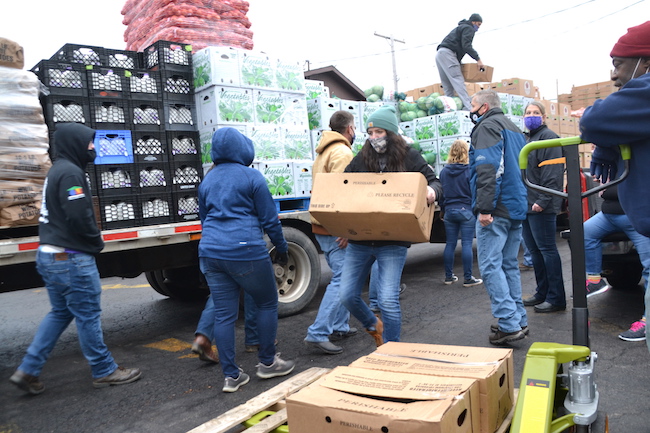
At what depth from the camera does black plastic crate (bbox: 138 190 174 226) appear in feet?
17.9

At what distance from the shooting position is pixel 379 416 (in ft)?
6.51

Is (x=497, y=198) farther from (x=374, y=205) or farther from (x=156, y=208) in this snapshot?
(x=156, y=208)

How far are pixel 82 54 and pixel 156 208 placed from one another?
172cm

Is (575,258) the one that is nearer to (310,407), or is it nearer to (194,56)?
(310,407)

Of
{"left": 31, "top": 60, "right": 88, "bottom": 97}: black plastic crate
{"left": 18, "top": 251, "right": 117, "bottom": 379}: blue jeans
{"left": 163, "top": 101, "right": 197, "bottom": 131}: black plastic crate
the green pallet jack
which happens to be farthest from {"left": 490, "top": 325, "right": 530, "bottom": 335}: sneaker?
{"left": 31, "top": 60, "right": 88, "bottom": 97}: black plastic crate

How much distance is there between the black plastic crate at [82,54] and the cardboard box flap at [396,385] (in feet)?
14.2

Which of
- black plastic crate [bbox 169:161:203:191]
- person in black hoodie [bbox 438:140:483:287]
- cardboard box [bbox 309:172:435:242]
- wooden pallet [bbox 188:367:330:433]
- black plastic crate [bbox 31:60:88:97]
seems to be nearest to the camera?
wooden pallet [bbox 188:367:330:433]

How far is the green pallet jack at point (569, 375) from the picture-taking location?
6.72ft

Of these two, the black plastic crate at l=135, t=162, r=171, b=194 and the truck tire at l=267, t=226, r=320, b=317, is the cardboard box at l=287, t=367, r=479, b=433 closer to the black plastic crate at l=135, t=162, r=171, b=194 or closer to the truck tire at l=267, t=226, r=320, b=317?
the truck tire at l=267, t=226, r=320, b=317

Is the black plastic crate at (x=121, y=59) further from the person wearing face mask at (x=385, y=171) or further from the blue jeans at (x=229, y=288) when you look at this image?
the person wearing face mask at (x=385, y=171)

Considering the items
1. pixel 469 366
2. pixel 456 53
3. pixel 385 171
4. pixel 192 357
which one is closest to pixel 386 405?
pixel 469 366

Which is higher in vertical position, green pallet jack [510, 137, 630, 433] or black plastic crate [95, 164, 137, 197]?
black plastic crate [95, 164, 137, 197]

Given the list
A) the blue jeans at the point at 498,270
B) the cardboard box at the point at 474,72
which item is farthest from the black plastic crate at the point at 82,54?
the cardboard box at the point at 474,72

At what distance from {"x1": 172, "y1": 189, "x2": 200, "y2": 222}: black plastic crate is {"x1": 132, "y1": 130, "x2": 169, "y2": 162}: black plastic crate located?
0.41 m
